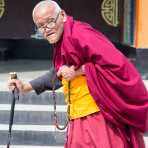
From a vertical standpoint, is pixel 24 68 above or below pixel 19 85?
below

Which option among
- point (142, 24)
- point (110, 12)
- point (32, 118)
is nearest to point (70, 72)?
point (32, 118)

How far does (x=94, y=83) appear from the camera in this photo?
378 centimetres

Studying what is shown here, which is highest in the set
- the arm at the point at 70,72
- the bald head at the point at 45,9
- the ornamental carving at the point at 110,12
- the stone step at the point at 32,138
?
the bald head at the point at 45,9

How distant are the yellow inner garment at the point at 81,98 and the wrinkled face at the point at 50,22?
0.92 feet

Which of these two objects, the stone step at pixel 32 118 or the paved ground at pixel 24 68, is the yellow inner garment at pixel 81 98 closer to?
the stone step at pixel 32 118

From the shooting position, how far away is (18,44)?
426 inches

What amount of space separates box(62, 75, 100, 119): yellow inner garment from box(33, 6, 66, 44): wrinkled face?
11.0 inches

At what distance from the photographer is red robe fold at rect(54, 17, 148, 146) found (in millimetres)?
3738

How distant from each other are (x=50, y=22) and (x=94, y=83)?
1.40 feet

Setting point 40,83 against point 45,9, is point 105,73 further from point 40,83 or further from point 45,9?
point 40,83

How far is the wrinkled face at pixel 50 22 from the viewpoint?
3.76 metres

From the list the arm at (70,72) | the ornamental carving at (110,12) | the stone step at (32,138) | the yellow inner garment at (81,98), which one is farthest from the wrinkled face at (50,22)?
the ornamental carving at (110,12)

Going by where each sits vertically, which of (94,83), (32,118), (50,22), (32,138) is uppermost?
(50,22)

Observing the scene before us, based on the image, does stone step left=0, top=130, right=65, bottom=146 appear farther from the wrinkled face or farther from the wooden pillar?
the wrinkled face
